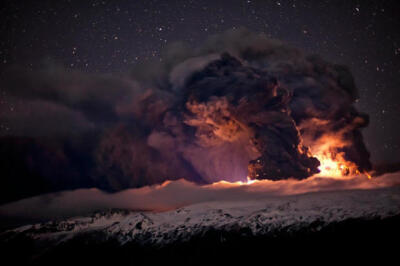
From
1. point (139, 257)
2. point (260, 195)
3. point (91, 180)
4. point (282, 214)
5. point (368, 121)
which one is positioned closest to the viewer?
point (139, 257)

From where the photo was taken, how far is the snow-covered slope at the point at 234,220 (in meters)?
18.8

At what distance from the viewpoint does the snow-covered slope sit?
18.8 metres

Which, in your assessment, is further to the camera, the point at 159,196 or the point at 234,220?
the point at 159,196

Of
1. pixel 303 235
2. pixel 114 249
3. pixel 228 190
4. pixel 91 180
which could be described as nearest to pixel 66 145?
pixel 91 180

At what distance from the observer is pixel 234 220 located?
69.4 feet

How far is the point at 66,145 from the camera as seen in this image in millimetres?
50562

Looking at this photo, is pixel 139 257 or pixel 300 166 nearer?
pixel 139 257

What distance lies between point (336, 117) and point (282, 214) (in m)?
38.3

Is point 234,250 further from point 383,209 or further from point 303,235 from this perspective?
point 383,209

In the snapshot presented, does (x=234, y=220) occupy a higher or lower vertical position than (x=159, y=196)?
higher

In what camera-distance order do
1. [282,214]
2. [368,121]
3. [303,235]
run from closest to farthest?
[303,235] < [282,214] < [368,121]

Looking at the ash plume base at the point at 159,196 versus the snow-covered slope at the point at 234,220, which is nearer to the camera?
the snow-covered slope at the point at 234,220

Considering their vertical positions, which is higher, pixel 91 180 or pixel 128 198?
pixel 91 180

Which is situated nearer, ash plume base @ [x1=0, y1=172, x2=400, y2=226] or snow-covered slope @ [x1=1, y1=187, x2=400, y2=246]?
snow-covered slope @ [x1=1, y1=187, x2=400, y2=246]
